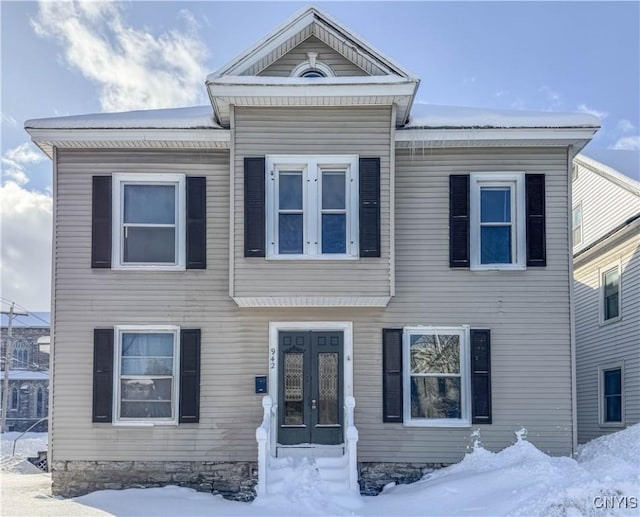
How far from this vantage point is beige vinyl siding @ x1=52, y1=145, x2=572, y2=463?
1047 cm

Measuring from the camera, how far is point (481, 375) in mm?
10508

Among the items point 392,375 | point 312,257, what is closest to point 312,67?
point 312,257

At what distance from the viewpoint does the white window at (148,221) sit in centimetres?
1072

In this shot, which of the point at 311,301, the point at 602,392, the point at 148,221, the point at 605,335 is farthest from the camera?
the point at 602,392

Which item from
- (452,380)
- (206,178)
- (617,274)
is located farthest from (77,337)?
(617,274)

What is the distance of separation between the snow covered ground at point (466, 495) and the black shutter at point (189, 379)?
3.77 ft

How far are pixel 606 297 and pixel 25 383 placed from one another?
1408 inches

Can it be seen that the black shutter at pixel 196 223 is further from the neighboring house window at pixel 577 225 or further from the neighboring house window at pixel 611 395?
the neighboring house window at pixel 577 225

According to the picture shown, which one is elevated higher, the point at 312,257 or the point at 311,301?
the point at 312,257

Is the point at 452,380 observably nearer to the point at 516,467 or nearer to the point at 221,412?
the point at 516,467

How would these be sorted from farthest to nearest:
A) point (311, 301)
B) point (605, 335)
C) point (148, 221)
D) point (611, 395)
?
point (605, 335)
point (611, 395)
point (148, 221)
point (311, 301)

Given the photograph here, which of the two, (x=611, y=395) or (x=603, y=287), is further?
(x=603, y=287)

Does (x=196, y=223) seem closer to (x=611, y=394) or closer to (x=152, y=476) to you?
(x=152, y=476)

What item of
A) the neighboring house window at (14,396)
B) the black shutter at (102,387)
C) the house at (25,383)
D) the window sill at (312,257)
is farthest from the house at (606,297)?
the neighboring house window at (14,396)
